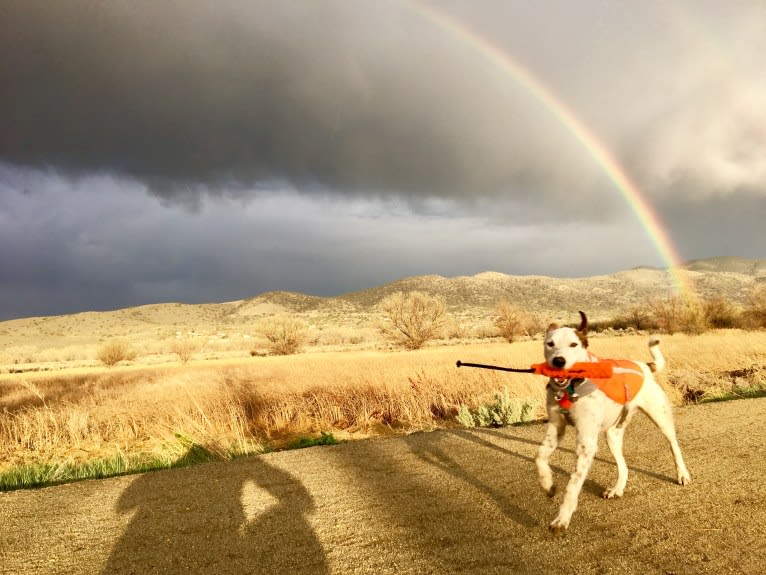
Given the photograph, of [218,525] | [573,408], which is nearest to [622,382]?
[573,408]

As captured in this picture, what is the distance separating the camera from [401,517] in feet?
15.7

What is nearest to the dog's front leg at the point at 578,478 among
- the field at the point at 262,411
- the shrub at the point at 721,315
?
the field at the point at 262,411

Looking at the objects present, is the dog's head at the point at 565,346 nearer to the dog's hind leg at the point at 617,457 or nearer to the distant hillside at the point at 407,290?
the dog's hind leg at the point at 617,457

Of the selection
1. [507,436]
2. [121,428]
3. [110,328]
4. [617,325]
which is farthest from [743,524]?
[110,328]

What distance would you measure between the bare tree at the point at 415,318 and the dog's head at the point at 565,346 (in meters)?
39.2

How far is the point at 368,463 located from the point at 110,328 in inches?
5323

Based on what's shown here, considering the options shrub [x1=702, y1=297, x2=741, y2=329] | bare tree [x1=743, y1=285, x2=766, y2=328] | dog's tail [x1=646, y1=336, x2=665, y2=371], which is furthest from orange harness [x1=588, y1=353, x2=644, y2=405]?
shrub [x1=702, y1=297, x2=741, y2=329]

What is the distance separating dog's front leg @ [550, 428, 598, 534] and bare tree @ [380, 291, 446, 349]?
39.3 metres

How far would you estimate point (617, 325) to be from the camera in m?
57.4

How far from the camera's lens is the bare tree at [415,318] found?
43750mm

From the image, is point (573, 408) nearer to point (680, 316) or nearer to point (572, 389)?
point (572, 389)

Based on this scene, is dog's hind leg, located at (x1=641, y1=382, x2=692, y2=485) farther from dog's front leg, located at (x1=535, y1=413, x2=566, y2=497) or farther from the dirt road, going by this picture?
dog's front leg, located at (x1=535, y1=413, x2=566, y2=497)

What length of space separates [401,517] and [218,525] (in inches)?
70.1

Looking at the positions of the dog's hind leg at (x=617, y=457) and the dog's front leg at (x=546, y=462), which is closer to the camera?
the dog's front leg at (x=546, y=462)
